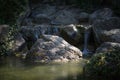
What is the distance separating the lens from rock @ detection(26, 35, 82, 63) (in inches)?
716

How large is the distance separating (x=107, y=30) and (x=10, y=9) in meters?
6.26

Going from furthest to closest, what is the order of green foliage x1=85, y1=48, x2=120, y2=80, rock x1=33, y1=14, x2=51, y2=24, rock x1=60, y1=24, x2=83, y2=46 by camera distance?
rock x1=33, y1=14, x2=51, y2=24 < rock x1=60, y1=24, x2=83, y2=46 < green foliage x1=85, y1=48, x2=120, y2=80

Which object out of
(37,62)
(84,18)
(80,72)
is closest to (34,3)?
(84,18)

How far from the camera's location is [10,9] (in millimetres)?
20344


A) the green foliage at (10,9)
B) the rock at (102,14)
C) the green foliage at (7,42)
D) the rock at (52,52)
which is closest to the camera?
the rock at (52,52)

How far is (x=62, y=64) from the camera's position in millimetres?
16922

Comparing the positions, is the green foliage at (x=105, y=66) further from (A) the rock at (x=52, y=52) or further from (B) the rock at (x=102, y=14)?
(B) the rock at (x=102, y=14)

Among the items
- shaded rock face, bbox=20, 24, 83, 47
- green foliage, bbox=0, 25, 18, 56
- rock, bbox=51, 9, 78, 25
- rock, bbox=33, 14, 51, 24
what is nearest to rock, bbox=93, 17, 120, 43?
shaded rock face, bbox=20, 24, 83, 47

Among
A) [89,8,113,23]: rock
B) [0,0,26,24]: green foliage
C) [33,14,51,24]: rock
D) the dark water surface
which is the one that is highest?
[0,0,26,24]: green foliage

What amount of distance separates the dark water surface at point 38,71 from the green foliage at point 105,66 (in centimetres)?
72

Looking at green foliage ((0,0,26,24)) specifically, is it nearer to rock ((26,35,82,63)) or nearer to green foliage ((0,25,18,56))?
green foliage ((0,25,18,56))

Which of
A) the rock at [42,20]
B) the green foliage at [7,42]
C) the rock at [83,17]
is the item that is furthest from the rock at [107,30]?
the rock at [42,20]

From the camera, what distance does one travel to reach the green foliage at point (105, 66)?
11948mm

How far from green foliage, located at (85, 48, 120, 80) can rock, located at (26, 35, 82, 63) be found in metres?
5.22
